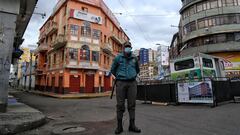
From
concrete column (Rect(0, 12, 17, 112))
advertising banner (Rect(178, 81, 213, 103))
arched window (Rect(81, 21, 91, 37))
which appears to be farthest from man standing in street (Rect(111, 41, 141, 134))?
arched window (Rect(81, 21, 91, 37))

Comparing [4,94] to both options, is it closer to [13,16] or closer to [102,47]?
[13,16]

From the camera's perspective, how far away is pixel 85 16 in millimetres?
27094

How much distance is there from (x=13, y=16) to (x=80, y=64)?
18.9m

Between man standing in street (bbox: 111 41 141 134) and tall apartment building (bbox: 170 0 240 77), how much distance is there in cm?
2981

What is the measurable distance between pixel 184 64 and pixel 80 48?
653 inches

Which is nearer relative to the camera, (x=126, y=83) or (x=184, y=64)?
(x=126, y=83)

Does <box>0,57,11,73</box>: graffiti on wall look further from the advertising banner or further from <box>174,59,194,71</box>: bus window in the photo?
<box>174,59,194,71</box>: bus window

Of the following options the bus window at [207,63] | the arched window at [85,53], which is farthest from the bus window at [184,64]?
the arched window at [85,53]

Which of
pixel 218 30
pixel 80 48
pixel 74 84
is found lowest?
pixel 74 84

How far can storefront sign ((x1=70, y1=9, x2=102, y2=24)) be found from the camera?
2627cm

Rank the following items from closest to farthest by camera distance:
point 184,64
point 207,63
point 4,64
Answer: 1. point 4,64
2. point 207,63
3. point 184,64

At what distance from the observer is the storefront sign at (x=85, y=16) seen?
86.2ft

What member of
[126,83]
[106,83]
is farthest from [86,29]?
[126,83]

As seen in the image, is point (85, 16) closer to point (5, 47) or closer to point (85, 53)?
point (85, 53)
